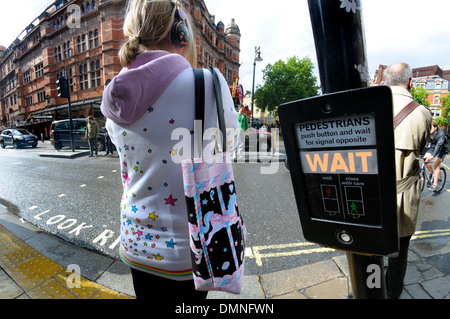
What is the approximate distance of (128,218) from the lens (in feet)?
3.53

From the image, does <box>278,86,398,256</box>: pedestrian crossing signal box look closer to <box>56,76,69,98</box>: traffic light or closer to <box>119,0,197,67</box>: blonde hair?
<box>119,0,197,67</box>: blonde hair

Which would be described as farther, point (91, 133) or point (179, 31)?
point (91, 133)

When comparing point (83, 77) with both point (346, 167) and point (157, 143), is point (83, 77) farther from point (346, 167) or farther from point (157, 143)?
point (346, 167)

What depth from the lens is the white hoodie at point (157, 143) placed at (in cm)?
89

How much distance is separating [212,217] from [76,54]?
112ft

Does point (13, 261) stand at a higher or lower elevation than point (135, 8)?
lower

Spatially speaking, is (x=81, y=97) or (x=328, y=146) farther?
(x=81, y=97)

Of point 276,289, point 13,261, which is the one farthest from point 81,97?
point 276,289

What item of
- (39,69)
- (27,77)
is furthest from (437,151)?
(27,77)

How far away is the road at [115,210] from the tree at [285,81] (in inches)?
1248

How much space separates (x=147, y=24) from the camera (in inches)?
38.7

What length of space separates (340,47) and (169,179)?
776 mm
